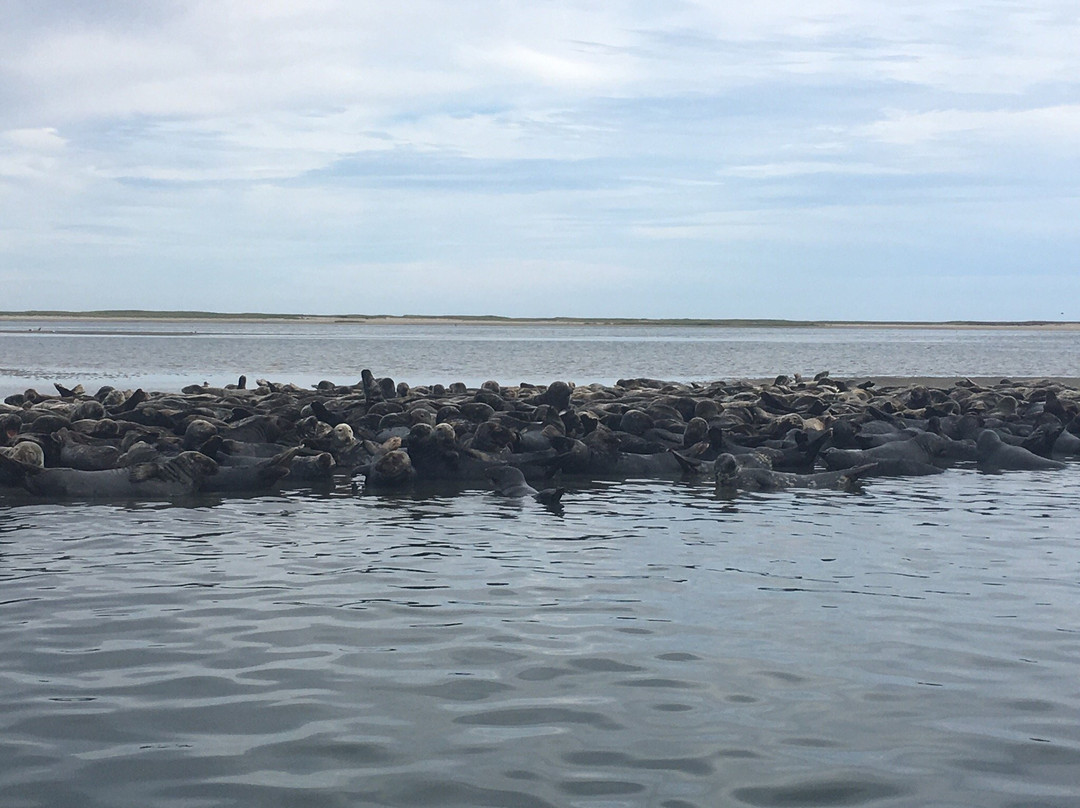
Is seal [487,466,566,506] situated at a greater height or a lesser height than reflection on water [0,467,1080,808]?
greater

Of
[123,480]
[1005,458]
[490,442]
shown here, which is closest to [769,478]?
[490,442]

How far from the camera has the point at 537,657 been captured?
6684mm

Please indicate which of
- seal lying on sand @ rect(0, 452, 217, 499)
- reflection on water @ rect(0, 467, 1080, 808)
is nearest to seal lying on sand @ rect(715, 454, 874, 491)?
reflection on water @ rect(0, 467, 1080, 808)

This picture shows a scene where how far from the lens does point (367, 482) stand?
45.3 ft

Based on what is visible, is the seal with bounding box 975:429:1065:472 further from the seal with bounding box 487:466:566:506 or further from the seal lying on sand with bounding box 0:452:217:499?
the seal lying on sand with bounding box 0:452:217:499

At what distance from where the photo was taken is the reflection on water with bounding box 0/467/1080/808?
497 centimetres

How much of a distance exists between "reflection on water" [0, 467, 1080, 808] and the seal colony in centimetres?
215

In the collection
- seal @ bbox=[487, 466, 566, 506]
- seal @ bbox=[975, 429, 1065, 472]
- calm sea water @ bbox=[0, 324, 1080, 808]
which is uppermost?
seal @ bbox=[975, 429, 1065, 472]

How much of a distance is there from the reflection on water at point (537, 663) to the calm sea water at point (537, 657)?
0.07ft

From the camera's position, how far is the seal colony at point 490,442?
44.4ft

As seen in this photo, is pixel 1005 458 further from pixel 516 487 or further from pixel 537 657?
pixel 537 657

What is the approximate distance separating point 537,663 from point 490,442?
28.2 ft

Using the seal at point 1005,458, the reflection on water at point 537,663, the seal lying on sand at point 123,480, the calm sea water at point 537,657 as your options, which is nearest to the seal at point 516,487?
the calm sea water at point 537,657

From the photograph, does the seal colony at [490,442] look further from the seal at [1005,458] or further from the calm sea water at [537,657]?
the calm sea water at [537,657]
